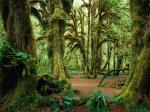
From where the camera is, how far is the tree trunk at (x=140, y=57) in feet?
41.4

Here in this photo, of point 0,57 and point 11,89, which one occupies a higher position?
point 0,57

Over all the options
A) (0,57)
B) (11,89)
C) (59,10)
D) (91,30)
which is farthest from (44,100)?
(91,30)

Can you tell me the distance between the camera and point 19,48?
13.0 meters

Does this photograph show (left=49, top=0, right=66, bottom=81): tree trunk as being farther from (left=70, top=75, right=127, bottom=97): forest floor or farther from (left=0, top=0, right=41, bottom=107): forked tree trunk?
(left=0, top=0, right=41, bottom=107): forked tree trunk

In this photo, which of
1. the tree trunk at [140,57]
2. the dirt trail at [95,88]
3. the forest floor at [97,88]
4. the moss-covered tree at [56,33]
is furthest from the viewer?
the moss-covered tree at [56,33]

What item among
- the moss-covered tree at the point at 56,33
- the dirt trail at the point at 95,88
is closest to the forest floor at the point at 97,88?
the dirt trail at the point at 95,88

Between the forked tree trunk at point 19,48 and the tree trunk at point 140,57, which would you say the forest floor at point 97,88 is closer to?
the tree trunk at point 140,57

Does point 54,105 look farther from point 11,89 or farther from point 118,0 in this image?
point 118,0

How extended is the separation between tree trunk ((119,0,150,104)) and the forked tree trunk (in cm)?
374

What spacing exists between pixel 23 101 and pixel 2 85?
1218 mm

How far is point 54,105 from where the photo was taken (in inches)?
488

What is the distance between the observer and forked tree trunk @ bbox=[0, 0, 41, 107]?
41.5 ft

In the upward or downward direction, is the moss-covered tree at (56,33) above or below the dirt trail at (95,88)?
above

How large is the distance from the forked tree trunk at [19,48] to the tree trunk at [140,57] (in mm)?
3739
